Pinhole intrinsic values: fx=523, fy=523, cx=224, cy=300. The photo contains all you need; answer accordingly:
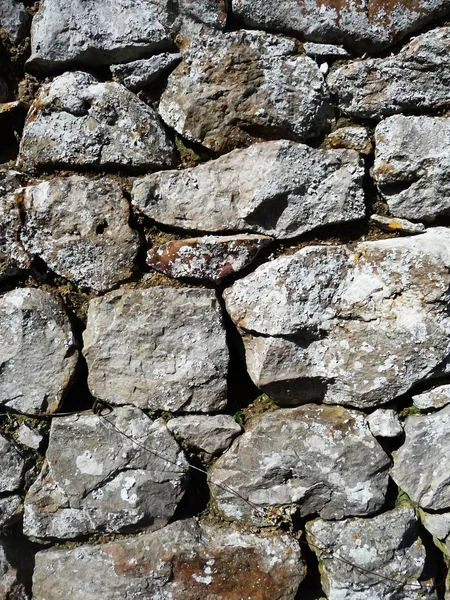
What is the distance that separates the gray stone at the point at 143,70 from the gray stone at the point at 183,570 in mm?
1496

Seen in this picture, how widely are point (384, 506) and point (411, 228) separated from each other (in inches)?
36.4

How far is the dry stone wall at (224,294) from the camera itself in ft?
5.43

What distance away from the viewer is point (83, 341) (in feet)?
5.80

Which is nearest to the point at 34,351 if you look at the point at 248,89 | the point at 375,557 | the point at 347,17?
the point at 248,89

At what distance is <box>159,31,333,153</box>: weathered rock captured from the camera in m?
1.66

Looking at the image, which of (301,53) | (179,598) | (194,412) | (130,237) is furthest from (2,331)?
(301,53)

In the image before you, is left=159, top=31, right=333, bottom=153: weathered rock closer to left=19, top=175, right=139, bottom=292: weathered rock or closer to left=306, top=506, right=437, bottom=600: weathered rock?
left=19, top=175, right=139, bottom=292: weathered rock

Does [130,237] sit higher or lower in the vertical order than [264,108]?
lower

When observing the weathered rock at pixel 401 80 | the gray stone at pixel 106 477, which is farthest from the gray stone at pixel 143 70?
the gray stone at pixel 106 477

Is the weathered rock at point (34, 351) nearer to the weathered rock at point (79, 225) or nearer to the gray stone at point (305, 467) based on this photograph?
the weathered rock at point (79, 225)

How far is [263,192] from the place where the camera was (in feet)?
5.42

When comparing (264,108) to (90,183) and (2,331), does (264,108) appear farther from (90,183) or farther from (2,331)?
(2,331)

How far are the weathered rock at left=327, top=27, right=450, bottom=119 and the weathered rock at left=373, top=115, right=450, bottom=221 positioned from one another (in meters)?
0.06

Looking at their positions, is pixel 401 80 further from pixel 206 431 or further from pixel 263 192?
pixel 206 431
